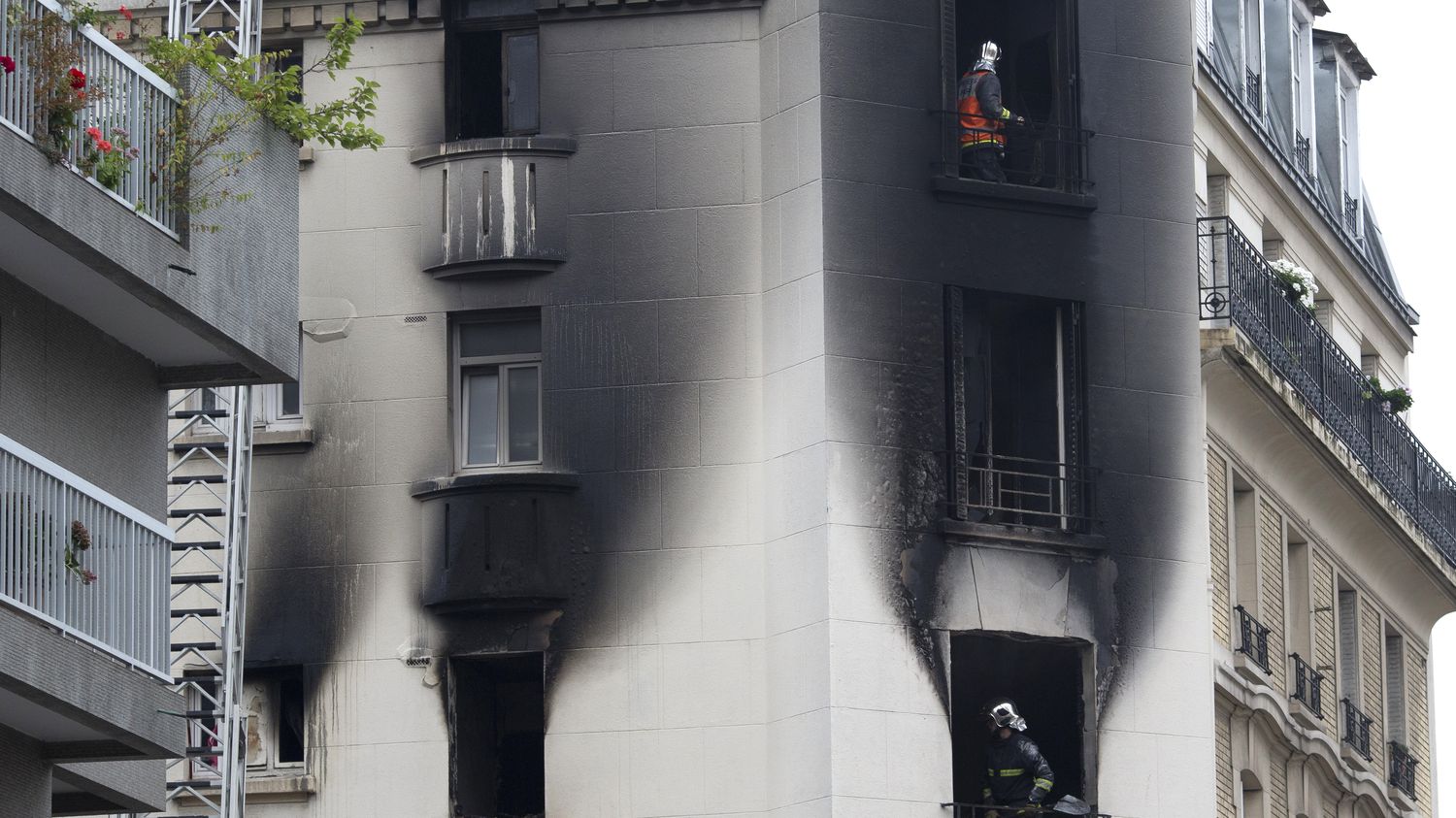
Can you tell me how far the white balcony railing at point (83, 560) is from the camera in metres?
31.2

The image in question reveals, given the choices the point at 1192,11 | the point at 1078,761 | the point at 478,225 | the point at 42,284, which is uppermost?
the point at 1192,11

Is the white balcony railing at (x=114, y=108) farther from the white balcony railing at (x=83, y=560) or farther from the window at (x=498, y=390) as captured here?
the window at (x=498, y=390)

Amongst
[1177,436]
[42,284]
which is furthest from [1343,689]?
[42,284]

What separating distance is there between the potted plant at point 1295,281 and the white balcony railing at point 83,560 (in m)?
21.3

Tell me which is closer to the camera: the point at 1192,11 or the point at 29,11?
the point at 29,11

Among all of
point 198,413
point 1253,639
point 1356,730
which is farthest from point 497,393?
point 1356,730

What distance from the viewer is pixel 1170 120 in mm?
46406

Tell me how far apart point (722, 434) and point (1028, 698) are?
4632 millimetres

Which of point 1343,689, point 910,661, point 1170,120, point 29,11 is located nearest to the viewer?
point 29,11

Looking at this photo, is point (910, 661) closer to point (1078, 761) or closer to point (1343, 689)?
point (1078, 761)

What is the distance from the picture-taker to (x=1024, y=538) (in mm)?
44000

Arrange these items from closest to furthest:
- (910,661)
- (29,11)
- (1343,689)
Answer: (29,11), (910,661), (1343,689)

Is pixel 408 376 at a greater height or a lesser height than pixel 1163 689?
greater

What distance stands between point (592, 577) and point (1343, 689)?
15.4 m
